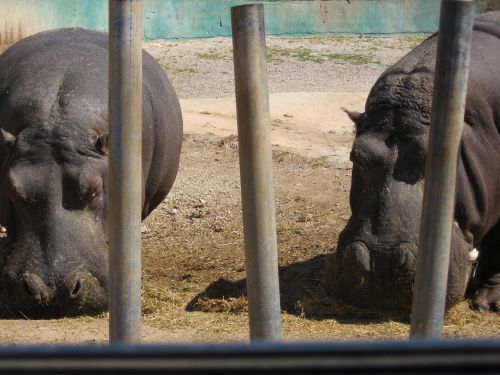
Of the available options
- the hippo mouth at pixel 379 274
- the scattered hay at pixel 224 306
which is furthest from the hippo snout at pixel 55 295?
the hippo mouth at pixel 379 274

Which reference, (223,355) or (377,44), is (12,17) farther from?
(223,355)

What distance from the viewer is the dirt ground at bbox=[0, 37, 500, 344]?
5.63 m

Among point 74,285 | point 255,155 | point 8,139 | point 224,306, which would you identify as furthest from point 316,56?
point 255,155

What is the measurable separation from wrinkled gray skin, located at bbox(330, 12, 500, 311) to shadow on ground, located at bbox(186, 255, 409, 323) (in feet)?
0.29

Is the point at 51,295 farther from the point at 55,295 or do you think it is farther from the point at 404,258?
the point at 404,258

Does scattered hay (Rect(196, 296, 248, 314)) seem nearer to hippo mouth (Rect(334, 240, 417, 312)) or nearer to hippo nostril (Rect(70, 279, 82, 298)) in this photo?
hippo mouth (Rect(334, 240, 417, 312))

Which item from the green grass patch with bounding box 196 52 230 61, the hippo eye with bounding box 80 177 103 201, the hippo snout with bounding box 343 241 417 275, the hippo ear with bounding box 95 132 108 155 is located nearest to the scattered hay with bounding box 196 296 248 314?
the hippo snout with bounding box 343 241 417 275

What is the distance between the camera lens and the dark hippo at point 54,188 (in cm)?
575

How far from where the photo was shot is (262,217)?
3.56 metres

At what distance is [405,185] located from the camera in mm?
5918

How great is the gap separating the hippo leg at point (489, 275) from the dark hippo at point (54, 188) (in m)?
→ 2.40

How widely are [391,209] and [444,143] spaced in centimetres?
248

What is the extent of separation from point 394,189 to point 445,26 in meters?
2.55

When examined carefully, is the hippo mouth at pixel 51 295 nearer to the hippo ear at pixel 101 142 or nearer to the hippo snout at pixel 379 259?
the hippo ear at pixel 101 142
